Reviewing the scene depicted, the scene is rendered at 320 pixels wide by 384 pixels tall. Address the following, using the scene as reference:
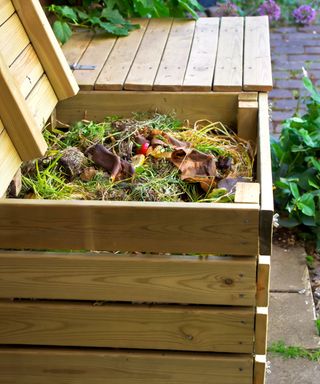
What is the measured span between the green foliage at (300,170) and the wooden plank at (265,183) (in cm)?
72

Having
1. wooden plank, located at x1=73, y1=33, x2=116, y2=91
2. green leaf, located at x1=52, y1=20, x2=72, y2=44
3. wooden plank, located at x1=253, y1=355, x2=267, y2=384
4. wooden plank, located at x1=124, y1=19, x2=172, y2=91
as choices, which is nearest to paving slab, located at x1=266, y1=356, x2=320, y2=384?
wooden plank, located at x1=253, y1=355, x2=267, y2=384

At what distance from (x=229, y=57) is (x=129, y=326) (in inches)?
62.1

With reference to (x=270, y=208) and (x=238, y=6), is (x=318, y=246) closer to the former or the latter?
(x=270, y=208)

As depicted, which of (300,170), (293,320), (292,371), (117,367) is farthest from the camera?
(300,170)

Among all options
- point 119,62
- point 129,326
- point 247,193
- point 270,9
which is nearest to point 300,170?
point 119,62

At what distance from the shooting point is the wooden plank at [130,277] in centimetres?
235

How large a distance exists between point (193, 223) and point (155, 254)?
0.62ft

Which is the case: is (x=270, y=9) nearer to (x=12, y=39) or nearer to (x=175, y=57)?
(x=175, y=57)

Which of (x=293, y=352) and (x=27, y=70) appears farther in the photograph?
(x=293, y=352)

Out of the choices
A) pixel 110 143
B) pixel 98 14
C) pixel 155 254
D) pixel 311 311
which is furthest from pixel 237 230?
pixel 98 14

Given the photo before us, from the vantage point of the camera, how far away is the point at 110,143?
3.10 m

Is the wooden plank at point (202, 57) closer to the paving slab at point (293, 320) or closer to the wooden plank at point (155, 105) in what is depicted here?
the wooden plank at point (155, 105)

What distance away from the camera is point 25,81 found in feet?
9.09

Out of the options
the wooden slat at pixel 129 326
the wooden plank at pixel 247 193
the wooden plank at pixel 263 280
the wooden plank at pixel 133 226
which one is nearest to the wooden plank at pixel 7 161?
the wooden plank at pixel 133 226
